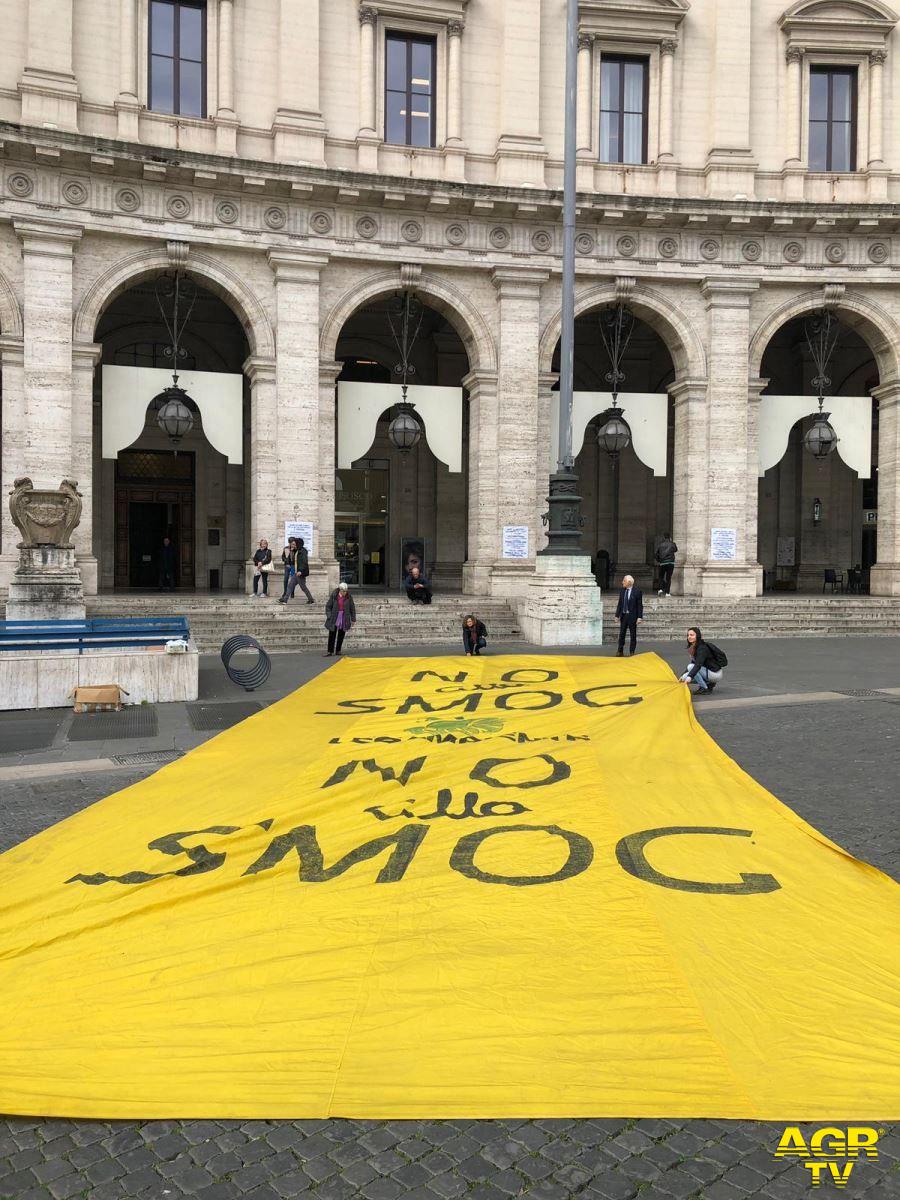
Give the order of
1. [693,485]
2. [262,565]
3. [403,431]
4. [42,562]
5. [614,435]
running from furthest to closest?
[693,485]
[614,435]
[403,431]
[262,565]
[42,562]

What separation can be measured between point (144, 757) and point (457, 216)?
18.8 m

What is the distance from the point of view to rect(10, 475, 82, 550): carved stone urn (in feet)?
54.7

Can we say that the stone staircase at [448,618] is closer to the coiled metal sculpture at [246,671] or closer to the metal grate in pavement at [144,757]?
the coiled metal sculpture at [246,671]

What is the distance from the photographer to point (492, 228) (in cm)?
2398

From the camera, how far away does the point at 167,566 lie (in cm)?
2772

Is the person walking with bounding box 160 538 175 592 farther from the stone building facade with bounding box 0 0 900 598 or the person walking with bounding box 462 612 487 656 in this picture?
the person walking with bounding box 462 612 487 656

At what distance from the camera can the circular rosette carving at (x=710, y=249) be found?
24.8 meters

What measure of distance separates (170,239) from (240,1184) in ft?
74.3

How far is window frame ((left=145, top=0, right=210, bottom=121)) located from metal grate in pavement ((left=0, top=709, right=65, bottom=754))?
17151 millimetres

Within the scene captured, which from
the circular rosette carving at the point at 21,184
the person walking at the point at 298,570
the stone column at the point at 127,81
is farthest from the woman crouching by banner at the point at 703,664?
the stone column at the point at 127,81

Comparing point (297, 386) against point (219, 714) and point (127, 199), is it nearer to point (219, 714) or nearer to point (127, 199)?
point (127, 199)

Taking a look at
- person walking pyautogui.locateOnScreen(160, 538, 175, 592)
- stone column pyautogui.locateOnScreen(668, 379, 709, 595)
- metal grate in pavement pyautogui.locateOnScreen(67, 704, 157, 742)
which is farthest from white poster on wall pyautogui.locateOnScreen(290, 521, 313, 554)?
metal grate in pavement pyautogui.locateOnScreen(67, 704, 157, 742)

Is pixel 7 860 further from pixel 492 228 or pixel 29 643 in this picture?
pixel 492 228

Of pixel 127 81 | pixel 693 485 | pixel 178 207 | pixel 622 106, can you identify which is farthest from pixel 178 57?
pixel 693 485
